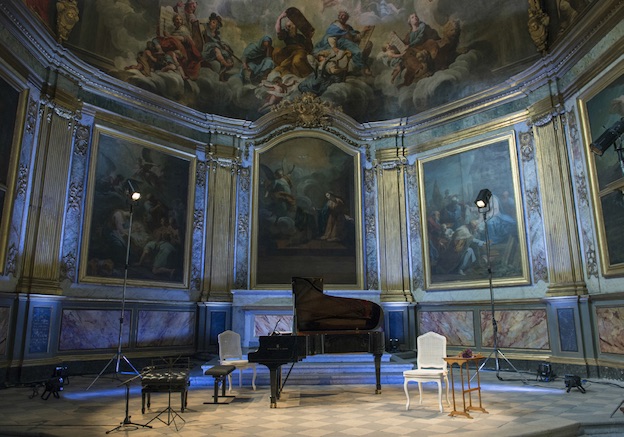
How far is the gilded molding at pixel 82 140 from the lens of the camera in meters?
10.8

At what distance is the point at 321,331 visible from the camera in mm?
8336

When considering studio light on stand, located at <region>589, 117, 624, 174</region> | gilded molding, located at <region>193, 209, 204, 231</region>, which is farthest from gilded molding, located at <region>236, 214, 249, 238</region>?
studio light on stand, located at <region>589, 117, 624, 174</region>

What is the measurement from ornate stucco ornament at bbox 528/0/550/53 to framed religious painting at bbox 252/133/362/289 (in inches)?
209

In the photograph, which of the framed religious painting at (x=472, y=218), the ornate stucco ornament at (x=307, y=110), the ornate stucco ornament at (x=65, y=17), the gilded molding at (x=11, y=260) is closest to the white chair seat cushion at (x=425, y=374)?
the framed religious painting at (x=472, y=218)

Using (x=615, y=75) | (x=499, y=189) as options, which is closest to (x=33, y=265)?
(x=499, y=189)

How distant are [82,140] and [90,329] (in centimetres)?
425

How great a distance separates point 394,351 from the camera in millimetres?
12281

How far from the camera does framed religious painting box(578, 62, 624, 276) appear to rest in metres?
8.62

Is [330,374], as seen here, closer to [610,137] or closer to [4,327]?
Result: [4,327]

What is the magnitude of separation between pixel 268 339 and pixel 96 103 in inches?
296

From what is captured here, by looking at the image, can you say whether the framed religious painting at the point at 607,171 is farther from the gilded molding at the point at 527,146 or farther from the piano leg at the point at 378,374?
the piano leg at the point at 378,374

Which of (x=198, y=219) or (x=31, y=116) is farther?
(x=198, y=219)

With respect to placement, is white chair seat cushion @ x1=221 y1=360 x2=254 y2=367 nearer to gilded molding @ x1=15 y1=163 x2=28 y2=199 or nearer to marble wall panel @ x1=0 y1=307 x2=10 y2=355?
marble wall panel @ x1=0 y1=307 x2=10 y2=355

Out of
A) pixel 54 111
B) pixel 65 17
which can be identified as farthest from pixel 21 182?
pixel 65 17
